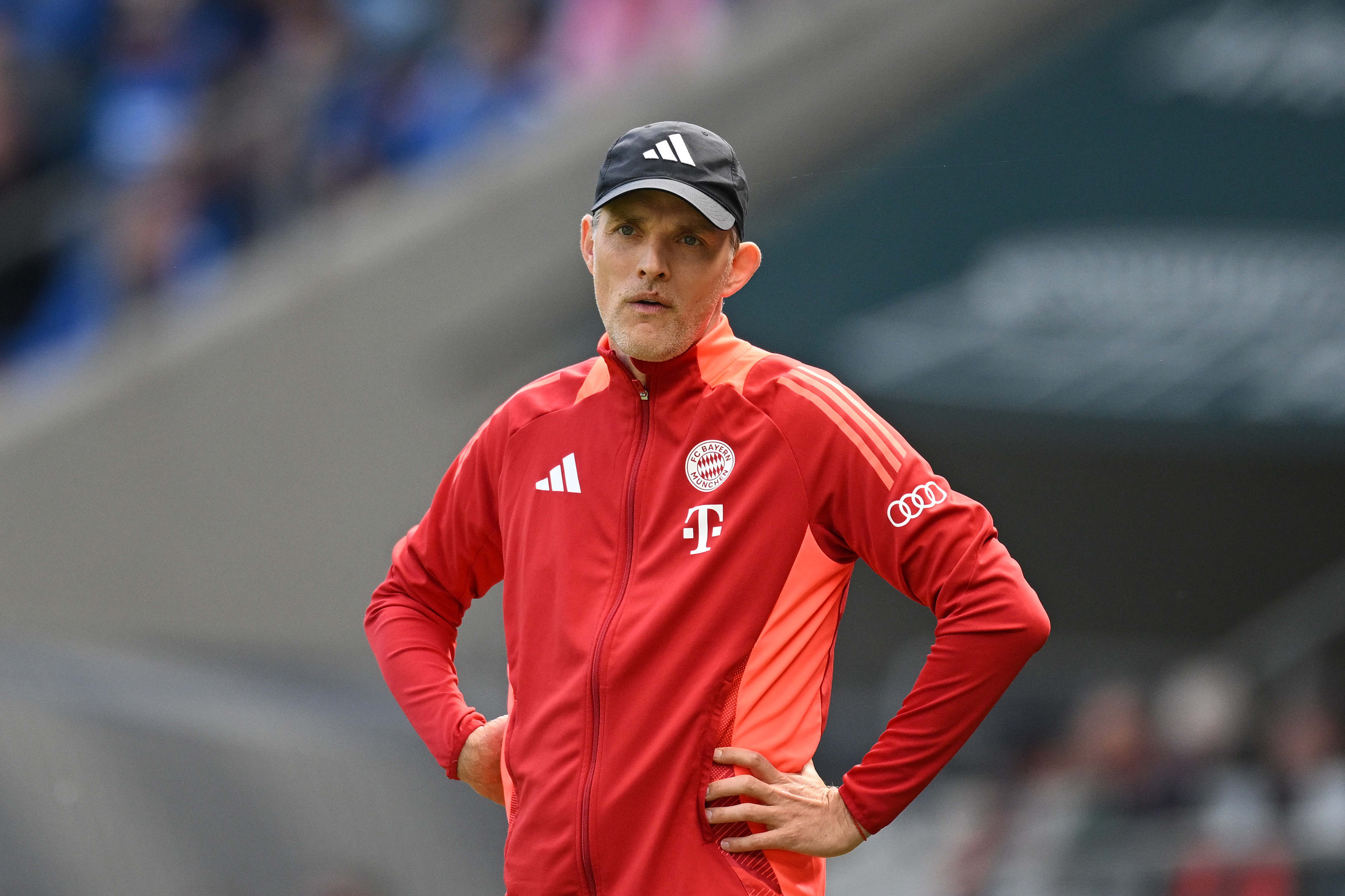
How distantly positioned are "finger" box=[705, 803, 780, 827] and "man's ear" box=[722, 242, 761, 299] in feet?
2.47

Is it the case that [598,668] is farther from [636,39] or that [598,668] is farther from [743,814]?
[636,39]

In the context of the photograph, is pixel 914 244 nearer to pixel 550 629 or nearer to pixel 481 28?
pixel 481 28

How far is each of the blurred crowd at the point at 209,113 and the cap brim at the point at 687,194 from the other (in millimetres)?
5497

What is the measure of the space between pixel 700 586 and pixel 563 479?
0.92ft

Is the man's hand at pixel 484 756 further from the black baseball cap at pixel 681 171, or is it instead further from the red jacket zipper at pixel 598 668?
the black baseball cap at pixel 681 171

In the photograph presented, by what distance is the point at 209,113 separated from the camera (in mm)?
7828

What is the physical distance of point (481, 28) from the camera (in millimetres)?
8133

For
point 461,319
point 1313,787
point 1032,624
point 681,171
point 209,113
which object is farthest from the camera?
point 461,319

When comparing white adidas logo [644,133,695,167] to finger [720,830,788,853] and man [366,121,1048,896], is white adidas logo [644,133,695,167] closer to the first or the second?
man [366,121,1048,896]

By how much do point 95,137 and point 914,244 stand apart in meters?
3.86

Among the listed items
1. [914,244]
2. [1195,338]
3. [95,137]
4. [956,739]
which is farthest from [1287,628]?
[956,739]

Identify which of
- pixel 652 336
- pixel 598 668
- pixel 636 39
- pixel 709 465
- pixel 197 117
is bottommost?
pixel 598 668

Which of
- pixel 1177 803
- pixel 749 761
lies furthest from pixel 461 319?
pixel 749 761

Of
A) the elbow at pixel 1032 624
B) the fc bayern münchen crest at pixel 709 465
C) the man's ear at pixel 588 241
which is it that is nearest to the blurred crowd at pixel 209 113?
the man's ear at pixel 588 241
